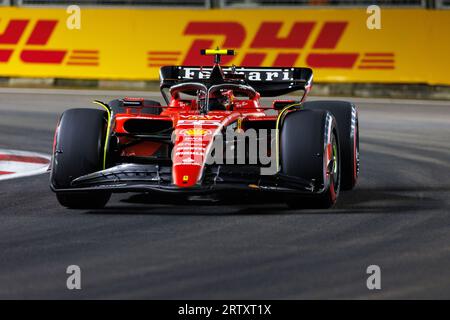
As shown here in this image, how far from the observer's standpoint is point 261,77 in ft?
42.1

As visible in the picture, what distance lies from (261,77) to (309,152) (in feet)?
6.90

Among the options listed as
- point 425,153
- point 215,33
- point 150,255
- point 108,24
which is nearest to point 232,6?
point 215,33

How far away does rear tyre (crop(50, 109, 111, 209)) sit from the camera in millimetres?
10914

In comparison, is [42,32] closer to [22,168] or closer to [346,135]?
[22,168]

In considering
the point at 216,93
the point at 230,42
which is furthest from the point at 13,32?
the point at 216,93

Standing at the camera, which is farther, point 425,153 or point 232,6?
point 232,6

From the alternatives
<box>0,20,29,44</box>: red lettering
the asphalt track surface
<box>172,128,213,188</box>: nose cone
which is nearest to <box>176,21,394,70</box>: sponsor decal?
<box>0,20,29,44</box>: red lettering

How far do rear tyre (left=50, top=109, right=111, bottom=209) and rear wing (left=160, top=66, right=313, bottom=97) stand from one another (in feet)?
5.61

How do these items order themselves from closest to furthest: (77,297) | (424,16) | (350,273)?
(77,297)
(350,273)
(424,16)

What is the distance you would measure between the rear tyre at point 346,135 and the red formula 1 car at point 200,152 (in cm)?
19

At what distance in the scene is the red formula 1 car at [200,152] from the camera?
10.7 metres

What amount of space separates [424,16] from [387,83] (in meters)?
1.37

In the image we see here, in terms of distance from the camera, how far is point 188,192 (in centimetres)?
1057

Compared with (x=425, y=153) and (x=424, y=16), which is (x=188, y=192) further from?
(x=424, y=16)
